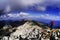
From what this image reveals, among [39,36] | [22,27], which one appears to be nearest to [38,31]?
[39,36]

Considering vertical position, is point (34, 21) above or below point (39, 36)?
above

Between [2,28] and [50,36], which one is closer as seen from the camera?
[50,36]

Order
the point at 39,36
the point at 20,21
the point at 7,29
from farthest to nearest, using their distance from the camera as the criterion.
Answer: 1. the point at 7,29
2. the point at 20,21
3. the point at 39,36

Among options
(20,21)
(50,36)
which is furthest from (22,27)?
(50,36)

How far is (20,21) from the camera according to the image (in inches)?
559

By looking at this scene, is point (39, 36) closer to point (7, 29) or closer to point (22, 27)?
point (22, 27)

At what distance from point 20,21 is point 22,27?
0.63 m

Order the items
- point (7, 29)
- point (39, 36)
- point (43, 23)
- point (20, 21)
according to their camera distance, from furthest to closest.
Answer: point (7, 29)
point (20, 21)
point (43, 23)
point (39, 36)

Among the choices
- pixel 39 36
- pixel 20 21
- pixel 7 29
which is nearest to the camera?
pixel 39 36

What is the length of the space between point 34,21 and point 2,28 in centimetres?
345

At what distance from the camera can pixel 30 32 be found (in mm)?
12703

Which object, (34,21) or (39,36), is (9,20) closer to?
(34,21)

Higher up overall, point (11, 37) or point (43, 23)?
point (43, 23)

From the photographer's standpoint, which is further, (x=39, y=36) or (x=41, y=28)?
(x=41, y=28)
